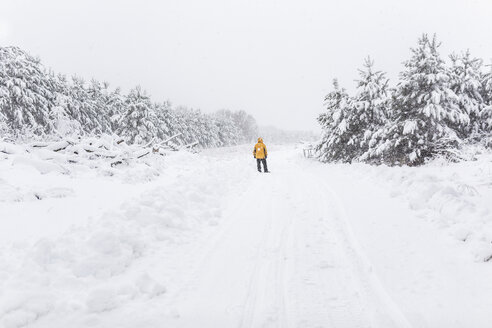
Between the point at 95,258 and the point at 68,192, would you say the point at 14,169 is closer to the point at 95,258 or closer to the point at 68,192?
the point at 68,192

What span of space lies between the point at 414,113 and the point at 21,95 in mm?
22643

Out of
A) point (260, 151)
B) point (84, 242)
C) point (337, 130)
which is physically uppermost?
point (337, 130)

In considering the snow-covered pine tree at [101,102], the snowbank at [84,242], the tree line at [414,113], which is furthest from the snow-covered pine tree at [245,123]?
the snowbank at [84,242]

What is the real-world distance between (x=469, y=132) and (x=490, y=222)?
15637 mm

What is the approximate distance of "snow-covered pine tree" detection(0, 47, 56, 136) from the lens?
55.3 ft

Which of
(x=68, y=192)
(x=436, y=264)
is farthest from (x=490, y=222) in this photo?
(x=68, y=192)

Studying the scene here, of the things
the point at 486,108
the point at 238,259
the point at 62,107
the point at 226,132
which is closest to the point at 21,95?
the point at 62,107

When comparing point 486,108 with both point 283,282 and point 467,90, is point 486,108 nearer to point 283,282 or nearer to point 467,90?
point 467,90

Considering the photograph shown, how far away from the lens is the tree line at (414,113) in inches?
463

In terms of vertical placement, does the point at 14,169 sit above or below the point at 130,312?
above

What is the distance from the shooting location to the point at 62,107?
2159cm

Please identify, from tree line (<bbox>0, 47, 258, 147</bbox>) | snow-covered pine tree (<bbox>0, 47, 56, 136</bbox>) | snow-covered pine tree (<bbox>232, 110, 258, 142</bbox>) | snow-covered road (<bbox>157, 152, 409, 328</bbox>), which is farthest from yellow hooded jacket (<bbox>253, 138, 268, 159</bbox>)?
snow-covered pine tree (<bbox>232, 110, 258, 142</bbox>)

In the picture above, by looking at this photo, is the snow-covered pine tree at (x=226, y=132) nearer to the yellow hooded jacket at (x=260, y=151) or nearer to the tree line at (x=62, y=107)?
the tree line at (x=62, y=107)

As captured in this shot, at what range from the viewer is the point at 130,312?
2.63 m
